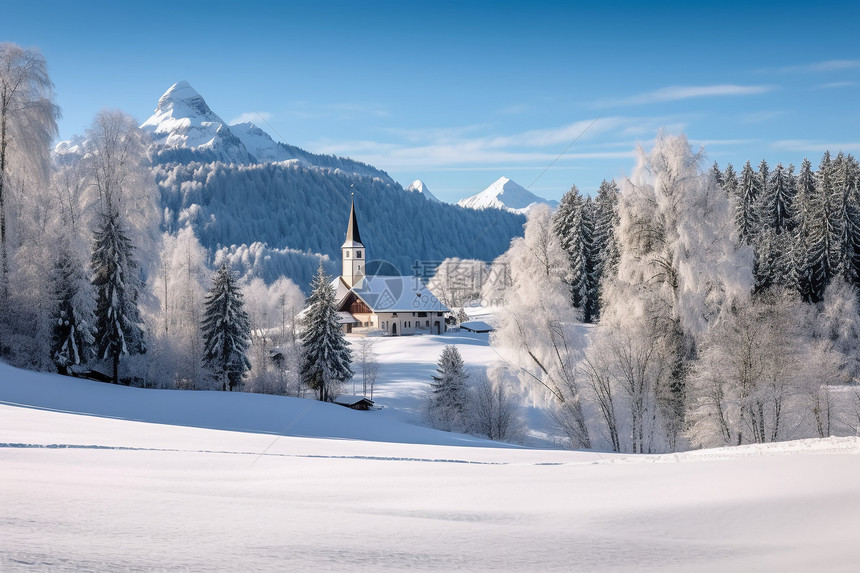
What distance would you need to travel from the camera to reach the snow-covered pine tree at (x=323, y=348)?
1496 inches

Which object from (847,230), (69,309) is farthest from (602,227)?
(69,309)

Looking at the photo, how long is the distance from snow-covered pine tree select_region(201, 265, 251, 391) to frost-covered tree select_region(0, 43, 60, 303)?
413 inches

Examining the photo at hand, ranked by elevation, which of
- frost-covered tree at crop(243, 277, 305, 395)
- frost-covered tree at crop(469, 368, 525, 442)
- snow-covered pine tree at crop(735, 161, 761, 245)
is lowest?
frost-covered tree at crop(469, 368, 525, 442)

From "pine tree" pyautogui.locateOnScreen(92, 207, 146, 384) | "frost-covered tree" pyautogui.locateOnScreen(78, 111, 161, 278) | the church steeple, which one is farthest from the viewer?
the church steeple

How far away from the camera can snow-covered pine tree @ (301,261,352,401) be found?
3800 centimetres

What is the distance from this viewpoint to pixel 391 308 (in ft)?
244

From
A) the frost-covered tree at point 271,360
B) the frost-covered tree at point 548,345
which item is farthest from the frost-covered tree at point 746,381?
the frost-covered tree at point 271,360

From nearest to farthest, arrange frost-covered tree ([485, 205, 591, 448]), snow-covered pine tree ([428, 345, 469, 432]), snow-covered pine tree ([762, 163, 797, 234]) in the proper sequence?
1. frost-covered tree ([485, 205, 591, 448])
2. snow-covered pine tree ([428, 345, 469, 432])
3. snow-covered pine tree ([762, 163, 797, 234])

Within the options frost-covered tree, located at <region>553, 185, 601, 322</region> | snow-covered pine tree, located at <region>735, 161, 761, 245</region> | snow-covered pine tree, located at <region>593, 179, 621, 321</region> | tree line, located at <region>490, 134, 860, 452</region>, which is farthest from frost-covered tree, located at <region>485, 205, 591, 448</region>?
frost-covered tree, located at <region>553, 185, 601, 322</region>

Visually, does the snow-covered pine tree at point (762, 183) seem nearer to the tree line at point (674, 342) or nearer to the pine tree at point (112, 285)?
the tree line at point (674, 342)

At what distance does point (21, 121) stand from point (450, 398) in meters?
24.9

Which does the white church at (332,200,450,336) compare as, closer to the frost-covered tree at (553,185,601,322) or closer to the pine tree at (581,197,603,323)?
the frost-covered tree at (553,185,601,322)

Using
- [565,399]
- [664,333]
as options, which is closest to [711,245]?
[664,333]

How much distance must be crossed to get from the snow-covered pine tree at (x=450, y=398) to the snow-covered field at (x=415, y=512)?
2308 centimetres
